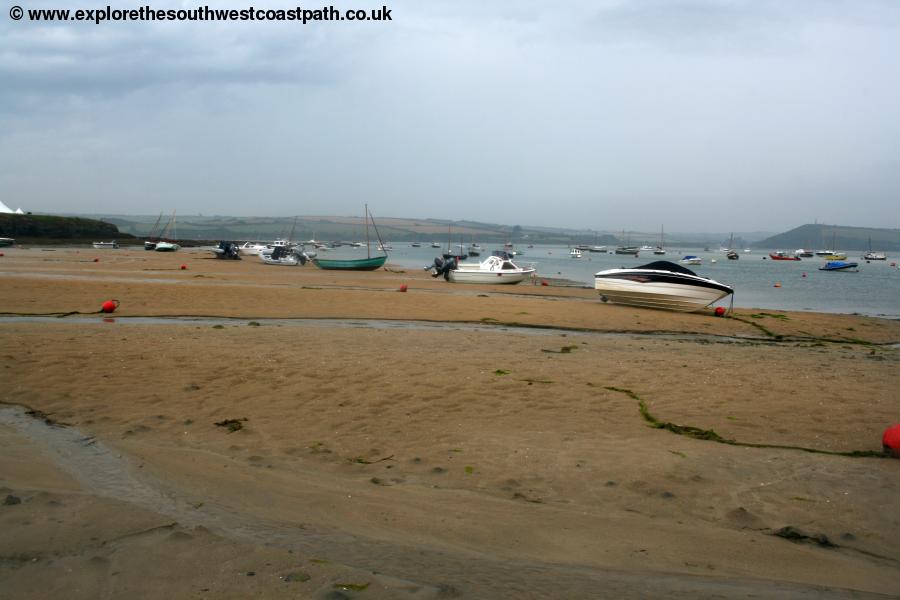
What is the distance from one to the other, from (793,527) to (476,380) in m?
5.18

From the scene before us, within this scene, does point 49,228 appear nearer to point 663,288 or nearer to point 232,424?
point 663,288

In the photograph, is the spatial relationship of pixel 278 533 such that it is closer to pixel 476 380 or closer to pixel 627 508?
pixel 627 508

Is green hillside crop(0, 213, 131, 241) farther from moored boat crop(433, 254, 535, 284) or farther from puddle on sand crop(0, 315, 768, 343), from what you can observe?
puddle on sand crop(0, 315, 768, 343)

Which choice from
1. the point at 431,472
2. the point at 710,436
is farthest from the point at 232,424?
the point at 710,436

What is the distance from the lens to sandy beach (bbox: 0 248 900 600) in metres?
4.58

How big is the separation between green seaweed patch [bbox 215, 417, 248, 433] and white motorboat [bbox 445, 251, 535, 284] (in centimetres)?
3103

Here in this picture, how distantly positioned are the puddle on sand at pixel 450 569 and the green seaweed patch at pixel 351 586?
10.1 inches

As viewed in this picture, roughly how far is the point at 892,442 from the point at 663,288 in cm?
1730

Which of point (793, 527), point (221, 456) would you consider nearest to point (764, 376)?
point (793, 527)

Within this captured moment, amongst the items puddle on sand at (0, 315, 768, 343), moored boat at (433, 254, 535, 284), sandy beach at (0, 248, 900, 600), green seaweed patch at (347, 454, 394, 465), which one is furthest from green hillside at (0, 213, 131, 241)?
green seaweed patch at (347, 454, 394, 465)

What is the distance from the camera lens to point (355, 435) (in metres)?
7.62

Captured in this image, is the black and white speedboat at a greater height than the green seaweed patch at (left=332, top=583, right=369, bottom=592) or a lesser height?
greater

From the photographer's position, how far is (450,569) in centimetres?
464

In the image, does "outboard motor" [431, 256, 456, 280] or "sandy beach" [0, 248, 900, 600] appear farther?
"outboard motor" [431, 256, 456, 280]
